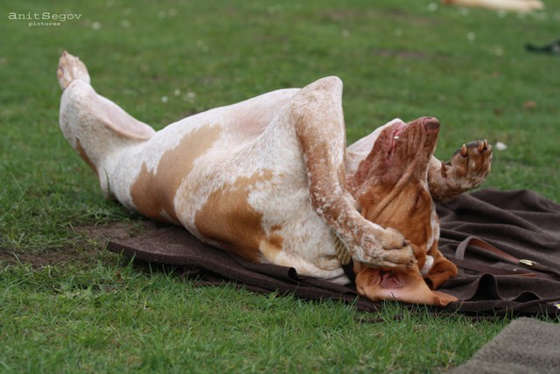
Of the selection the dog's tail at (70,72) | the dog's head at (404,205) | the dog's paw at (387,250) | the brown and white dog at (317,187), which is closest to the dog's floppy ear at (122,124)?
the dog's tail at (70,72)

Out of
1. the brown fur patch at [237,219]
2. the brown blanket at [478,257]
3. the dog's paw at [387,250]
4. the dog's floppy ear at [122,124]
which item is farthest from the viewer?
the dog's floppy ear at [122,124]

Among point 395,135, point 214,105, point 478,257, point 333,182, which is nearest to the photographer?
point 333,182

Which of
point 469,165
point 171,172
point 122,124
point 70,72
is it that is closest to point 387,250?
point 469,165

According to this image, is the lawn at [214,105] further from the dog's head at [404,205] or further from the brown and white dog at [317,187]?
the brown and white dog at [317,187]

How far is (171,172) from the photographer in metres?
4.38

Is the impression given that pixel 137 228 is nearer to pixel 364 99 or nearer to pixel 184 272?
pixel 184 272

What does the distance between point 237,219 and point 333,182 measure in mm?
597

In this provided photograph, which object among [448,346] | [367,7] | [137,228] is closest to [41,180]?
[137,228]

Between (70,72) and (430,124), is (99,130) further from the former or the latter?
(430,124)

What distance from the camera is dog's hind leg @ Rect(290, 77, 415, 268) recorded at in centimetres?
354

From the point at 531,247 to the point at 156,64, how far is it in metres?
6.47

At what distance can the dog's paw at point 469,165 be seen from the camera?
381cm

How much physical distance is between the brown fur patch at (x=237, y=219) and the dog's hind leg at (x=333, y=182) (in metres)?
0.30

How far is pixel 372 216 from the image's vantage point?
3693mm
